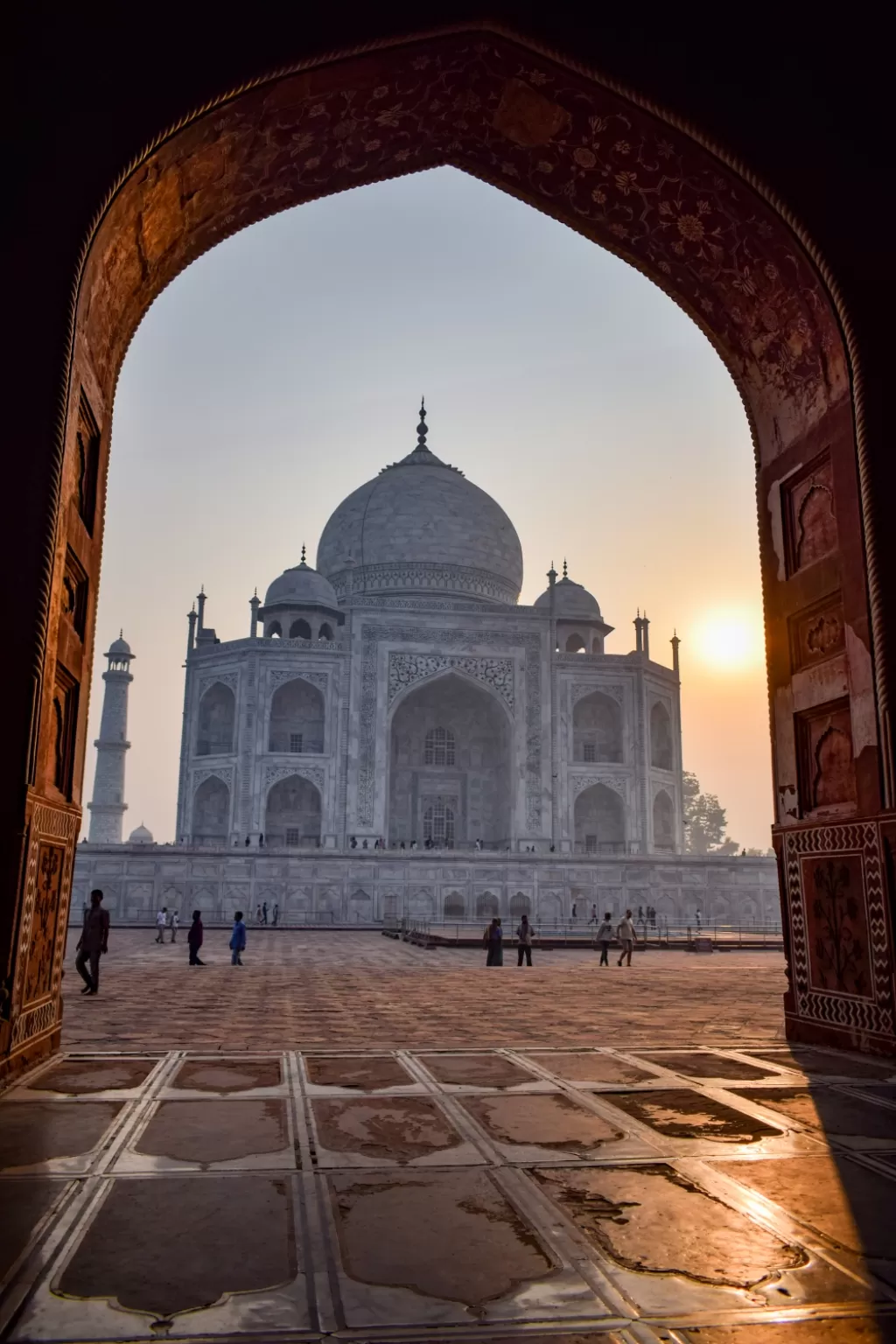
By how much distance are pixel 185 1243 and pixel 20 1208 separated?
53cm

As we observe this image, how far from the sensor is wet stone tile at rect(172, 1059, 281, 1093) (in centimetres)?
414

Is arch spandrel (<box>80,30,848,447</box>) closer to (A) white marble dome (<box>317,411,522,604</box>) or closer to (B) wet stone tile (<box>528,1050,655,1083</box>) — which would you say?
(B) wet stone tile (<box>528,1050,655,1083</box>)

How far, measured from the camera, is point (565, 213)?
267 inches

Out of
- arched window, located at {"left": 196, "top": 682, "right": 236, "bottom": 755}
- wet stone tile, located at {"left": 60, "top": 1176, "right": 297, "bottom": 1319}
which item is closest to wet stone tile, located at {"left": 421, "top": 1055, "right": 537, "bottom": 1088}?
wet stone tile, located at {"left": 60, "top": 1176, "right": 297, "bottom": 1319}

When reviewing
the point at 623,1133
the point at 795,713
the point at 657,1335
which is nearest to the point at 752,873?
the point at 795,713

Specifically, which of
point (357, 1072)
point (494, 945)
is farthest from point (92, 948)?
point (494, 945)

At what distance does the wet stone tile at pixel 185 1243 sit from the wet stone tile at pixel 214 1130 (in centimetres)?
27

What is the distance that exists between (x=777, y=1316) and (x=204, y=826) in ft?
97.1

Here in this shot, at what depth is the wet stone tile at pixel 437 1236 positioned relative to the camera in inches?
83.7

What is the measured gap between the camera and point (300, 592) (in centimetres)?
3288

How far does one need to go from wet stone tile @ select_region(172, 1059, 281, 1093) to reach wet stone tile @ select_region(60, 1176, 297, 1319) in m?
1.33

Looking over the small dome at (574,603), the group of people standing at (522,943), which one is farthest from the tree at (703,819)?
the group of people standing at (522,943)

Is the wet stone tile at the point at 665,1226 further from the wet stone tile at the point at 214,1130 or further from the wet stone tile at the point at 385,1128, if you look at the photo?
the wet stone tile at the point at 214,1130

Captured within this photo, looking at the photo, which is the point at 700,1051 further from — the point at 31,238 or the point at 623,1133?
the point at 31,238
